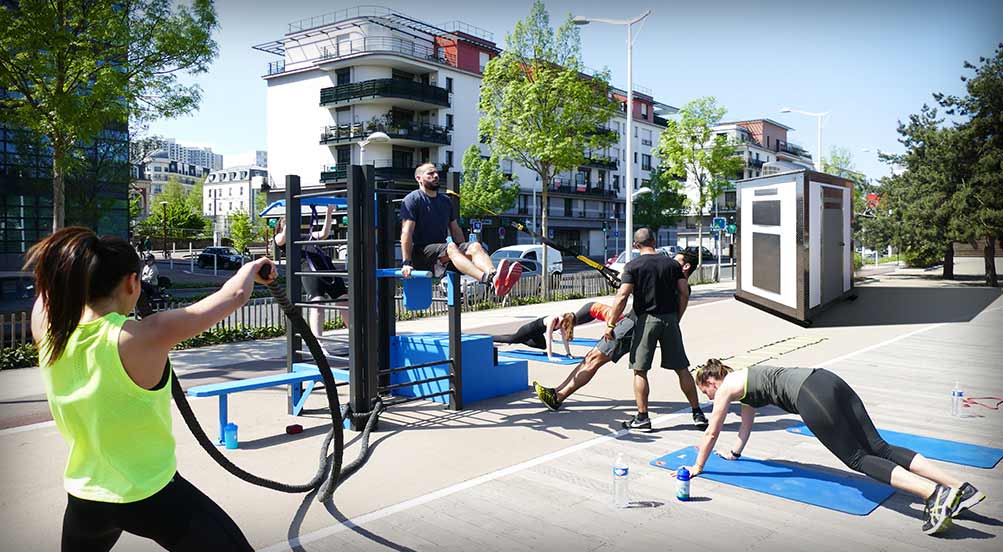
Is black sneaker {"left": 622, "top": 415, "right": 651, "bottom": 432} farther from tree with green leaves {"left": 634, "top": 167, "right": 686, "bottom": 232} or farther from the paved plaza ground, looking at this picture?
tree with green leaves {"left": 634, "top": 167, "right": 686, "bottom": 232}

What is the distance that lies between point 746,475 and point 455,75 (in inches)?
1859

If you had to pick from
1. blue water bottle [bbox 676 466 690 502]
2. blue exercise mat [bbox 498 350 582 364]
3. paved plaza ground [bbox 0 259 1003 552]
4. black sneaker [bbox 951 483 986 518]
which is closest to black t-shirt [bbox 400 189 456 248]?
paved plaza ground [bbox 0 259 1003 552]

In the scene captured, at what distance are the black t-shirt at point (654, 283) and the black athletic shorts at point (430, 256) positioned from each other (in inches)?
77.2

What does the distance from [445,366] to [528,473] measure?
290 cm

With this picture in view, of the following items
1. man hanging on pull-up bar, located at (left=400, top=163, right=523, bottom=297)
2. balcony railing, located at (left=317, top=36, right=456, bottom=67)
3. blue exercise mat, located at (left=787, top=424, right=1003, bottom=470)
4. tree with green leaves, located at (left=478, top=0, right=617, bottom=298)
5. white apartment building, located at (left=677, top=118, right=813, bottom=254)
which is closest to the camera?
blue exercise mat, located at (left=787, top=424, right=1003, bottom=470)

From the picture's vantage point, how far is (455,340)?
8039mm

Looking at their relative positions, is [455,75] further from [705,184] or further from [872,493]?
[872,493]

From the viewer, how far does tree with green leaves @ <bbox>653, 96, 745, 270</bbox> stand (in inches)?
1430

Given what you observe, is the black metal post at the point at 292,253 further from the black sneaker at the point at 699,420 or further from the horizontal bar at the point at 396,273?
the black sneaker at the point at 699,420

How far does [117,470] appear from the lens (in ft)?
7.89

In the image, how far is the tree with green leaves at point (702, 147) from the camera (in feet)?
119

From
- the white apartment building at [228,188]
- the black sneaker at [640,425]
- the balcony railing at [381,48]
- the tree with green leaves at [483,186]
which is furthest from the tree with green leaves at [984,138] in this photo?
the white apartment building at [228,188]

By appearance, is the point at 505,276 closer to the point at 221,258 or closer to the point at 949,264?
the point at 949,264

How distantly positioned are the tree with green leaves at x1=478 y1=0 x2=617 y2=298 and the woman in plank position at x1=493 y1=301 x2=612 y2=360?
13256mm
